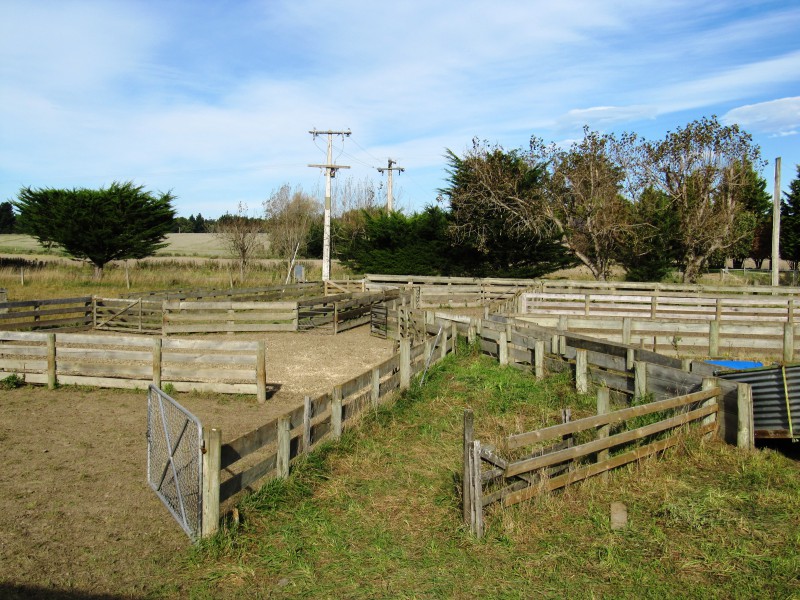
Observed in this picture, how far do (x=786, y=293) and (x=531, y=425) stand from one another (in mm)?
22185

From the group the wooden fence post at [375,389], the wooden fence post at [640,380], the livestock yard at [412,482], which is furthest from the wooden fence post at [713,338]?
the wooden fence post at [375,389]

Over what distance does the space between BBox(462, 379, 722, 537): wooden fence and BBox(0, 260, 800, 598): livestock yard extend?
0.07ft

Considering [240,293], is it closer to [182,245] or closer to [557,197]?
[557,197]

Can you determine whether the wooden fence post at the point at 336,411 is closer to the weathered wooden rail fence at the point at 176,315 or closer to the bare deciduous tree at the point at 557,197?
the weathered wooden rail fence at the point at 176,315

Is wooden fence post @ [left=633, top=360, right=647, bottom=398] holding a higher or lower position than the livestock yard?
higher

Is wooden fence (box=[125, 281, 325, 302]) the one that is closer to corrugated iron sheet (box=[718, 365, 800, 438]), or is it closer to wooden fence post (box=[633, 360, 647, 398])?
wooden fence post (box=[633, 360, 647, 398])

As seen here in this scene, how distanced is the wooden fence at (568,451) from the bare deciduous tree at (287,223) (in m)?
33.6

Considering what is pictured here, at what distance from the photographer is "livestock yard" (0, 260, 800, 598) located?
4867 millimetres

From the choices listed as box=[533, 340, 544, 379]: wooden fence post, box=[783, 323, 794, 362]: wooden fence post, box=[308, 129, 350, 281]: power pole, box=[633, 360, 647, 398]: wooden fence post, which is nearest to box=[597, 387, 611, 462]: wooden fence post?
box=[633, 360, 647, 398]: wooden fence post

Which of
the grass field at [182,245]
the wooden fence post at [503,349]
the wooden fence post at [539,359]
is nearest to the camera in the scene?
the wooden fence post at [539,359]

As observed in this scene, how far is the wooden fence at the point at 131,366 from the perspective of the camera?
11.2 m

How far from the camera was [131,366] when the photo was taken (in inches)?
465

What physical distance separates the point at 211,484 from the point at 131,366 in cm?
726

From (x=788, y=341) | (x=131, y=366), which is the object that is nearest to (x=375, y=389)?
(x=131, y=366)
